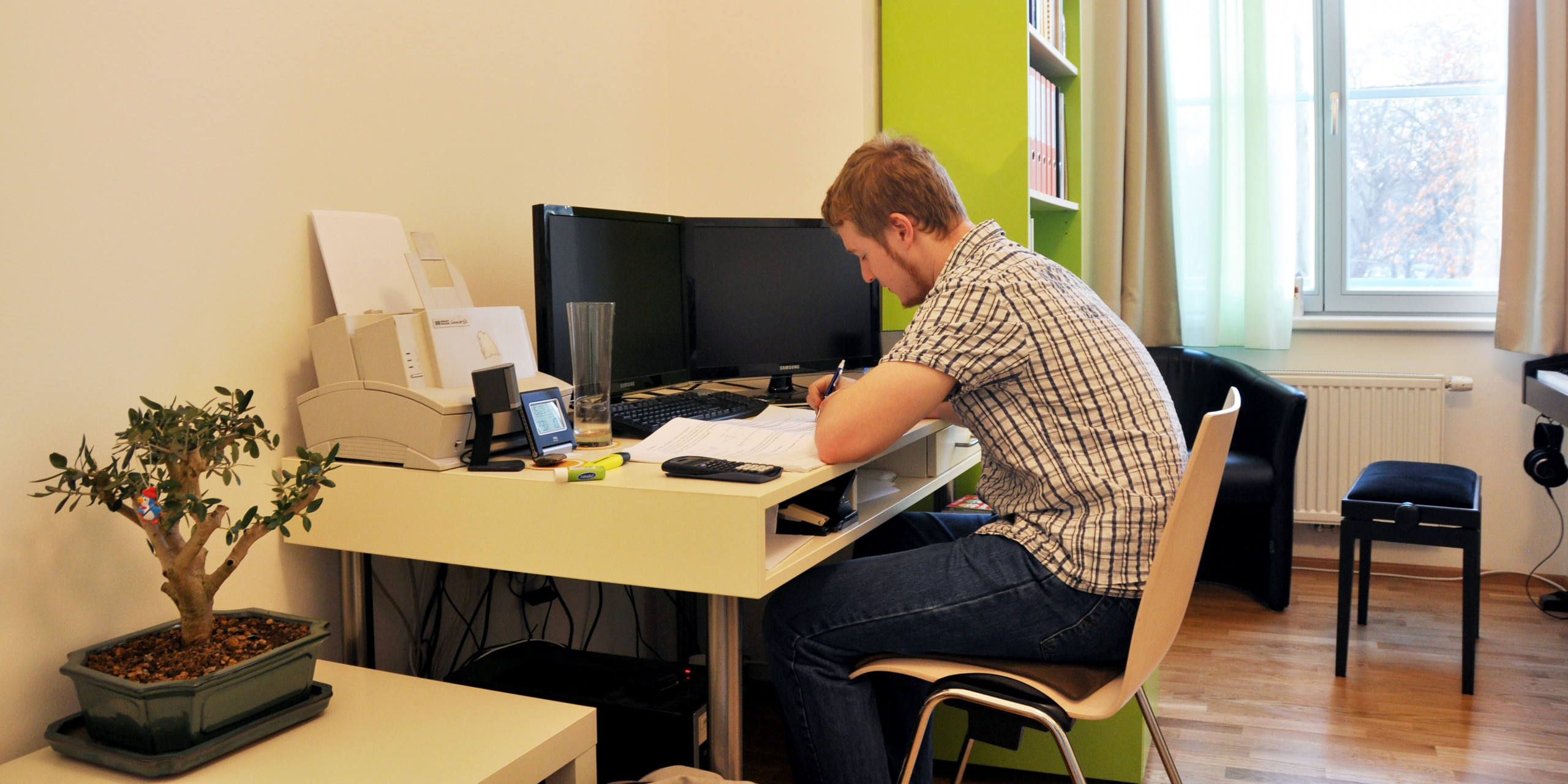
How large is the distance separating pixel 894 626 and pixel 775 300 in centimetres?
95

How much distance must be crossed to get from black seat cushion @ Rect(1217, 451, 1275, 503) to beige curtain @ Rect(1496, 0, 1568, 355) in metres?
0.96

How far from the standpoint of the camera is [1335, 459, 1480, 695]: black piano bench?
2.51 m

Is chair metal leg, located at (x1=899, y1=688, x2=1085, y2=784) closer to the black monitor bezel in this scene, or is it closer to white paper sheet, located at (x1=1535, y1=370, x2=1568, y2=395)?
the black monitor bezel

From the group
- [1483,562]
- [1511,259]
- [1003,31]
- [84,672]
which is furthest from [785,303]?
[1483,562]

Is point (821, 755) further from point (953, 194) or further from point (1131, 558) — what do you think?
point (953, 194)

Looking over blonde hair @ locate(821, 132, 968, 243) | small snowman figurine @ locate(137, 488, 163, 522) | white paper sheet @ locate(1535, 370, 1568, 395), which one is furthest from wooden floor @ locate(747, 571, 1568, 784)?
small snowman figurine @ locate(137, 488, 163, 522)

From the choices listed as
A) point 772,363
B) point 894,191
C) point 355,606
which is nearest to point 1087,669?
point 894,191

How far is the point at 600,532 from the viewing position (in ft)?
4.55

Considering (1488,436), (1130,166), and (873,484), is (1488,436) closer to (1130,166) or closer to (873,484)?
(1130,166)

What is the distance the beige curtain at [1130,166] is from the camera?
3623 mm

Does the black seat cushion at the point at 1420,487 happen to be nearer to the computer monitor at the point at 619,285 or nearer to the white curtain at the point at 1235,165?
the white curtain at the point at 1235,165

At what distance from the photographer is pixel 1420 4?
3.59 meters

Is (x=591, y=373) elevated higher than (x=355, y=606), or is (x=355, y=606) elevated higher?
(x=591, y=373)

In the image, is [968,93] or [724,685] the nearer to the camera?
[724,685]
